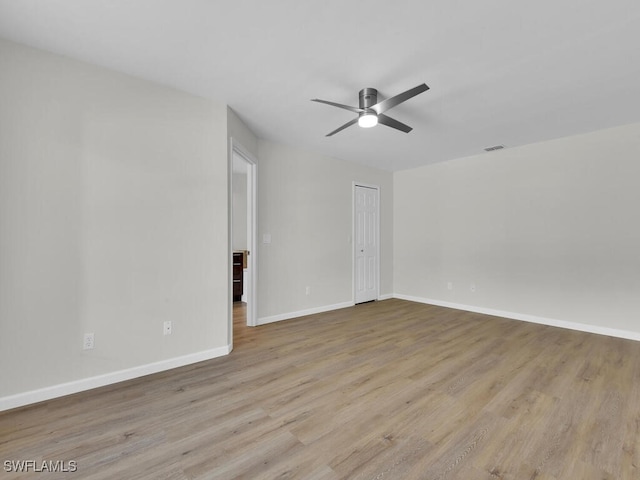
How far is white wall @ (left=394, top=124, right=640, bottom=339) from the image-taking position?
135 inches

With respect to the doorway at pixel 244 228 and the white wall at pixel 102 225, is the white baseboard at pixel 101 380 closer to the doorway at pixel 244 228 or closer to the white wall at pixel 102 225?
the white wall at pixel 102 225

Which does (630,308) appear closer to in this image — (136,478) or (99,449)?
(136,478)

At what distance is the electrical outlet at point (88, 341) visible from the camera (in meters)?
2.21

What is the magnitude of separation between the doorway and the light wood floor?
3.07 ft

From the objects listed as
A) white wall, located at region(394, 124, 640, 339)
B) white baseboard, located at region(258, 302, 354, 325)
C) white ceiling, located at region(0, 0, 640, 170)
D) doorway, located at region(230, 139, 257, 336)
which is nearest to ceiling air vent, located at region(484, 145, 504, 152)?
white wall, located at region(394, 124, 640, 339)

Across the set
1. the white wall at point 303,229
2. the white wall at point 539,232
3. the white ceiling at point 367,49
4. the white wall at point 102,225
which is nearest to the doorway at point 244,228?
the white wall at point 303,229

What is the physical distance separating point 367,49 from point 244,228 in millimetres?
4750

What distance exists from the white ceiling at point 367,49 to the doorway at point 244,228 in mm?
751

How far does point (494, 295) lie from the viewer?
4465 mm

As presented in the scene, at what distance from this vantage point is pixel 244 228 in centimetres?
620

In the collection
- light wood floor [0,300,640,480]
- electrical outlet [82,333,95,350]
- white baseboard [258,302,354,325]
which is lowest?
light wood floor [0,300,640,480]

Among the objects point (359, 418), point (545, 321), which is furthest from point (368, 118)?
point (545, 321)

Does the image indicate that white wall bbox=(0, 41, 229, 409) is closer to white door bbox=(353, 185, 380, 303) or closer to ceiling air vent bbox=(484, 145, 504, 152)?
white door bbox=(353, 185, 380, 303)

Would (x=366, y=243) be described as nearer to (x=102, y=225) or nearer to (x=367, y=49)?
(x=367, y=49)
